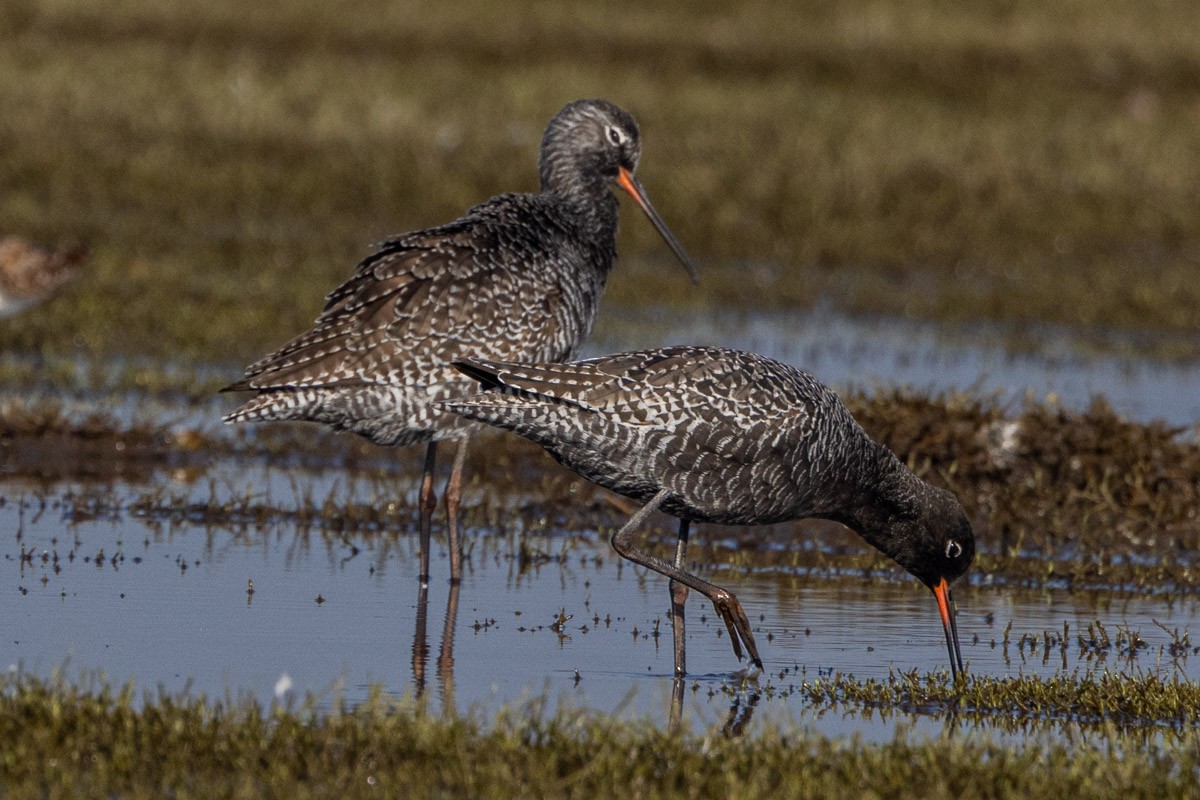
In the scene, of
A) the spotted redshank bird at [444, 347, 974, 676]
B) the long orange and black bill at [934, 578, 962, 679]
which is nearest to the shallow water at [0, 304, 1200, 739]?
the long orange and black bill at [934, 578, 962, 679]

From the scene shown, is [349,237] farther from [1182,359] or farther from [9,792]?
[9,792]

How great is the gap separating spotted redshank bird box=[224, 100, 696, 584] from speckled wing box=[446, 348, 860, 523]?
120 centimetres

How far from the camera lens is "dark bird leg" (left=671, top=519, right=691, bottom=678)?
816cm

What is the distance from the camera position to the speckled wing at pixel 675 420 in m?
8.13

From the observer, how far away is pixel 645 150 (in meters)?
26.8

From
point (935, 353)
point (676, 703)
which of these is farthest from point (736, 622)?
point (935, 353)

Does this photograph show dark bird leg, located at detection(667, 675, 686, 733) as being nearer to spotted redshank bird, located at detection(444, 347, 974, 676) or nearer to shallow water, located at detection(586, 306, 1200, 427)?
spotted redshank bird, located at detection(444, 347, 974, 676)

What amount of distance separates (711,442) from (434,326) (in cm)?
197

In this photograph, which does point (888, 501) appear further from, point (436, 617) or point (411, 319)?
point (411, 319)

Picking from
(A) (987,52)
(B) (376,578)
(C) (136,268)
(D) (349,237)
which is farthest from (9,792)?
(A) (987,52)

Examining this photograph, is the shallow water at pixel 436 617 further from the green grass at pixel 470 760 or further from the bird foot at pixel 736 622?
the green grass at pixel 470 760

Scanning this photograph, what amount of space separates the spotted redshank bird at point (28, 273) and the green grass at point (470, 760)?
8.65m

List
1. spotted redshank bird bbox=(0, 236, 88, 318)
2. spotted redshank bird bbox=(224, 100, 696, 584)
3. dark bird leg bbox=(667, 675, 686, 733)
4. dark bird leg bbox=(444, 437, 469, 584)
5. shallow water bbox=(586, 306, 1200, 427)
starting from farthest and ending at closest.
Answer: shallow water bbox=(586, 306, 1200, 427) → spotted redshank bird bbox=(0, 236, 88, 318) → dark bird leg bbox=(444, 437, 469, 584) → spotted redshank bird bbox=(224, 100, 696, 584) → dark bird leg bbox=(667, 675, 686, 733)

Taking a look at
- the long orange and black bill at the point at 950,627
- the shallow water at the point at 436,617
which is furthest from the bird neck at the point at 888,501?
the shallow water at the point at 436,617
